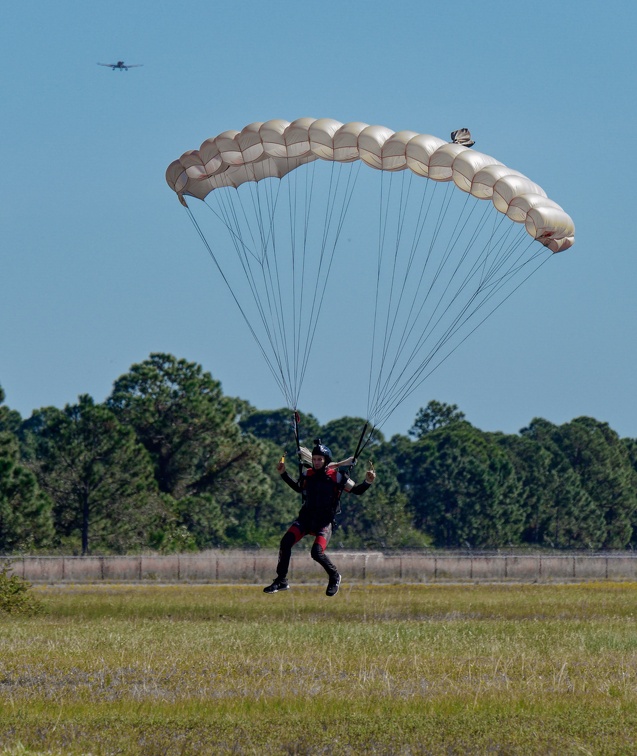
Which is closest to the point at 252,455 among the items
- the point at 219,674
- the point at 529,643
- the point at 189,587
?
the point at 189,587

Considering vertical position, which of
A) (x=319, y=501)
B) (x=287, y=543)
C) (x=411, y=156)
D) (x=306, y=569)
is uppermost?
(x=411, y=156)

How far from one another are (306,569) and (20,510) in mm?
15471

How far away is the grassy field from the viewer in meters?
18.1

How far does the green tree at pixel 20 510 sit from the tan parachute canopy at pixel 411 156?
42457 millimetres

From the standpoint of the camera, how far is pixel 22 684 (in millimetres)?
22266

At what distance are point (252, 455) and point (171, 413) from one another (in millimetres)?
7246

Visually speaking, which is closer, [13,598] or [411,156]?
[411,156]

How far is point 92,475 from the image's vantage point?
77.1m

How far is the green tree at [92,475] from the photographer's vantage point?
77.2 metres

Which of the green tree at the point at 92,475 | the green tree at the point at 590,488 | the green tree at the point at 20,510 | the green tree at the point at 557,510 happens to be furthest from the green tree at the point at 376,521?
the green tree at the point at 20,510

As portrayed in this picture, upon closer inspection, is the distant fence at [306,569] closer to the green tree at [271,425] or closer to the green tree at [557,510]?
the green tree at [557,510]

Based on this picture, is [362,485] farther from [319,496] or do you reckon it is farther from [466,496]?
[466,496]

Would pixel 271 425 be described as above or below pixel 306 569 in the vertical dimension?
above

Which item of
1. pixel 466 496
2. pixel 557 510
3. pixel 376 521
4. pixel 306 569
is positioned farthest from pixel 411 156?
pixel 557 510
